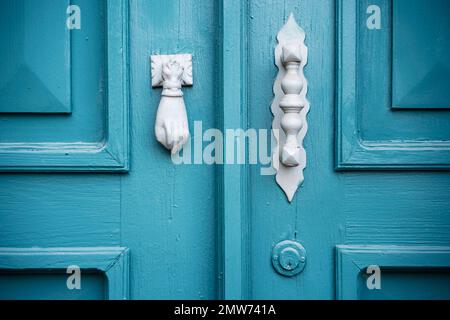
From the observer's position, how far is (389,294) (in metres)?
1.01

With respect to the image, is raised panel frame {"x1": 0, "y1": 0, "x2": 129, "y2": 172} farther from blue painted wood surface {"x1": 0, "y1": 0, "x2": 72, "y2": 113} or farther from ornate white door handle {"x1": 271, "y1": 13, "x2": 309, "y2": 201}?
ornate white door handle {"x1": 271, "y1": 13, "x2": 309, "y2": 201}

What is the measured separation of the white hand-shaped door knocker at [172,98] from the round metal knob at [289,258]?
28 centimetres

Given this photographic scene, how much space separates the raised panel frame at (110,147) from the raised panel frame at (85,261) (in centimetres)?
16

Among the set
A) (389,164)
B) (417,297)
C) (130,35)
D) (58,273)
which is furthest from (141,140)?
(417,297)

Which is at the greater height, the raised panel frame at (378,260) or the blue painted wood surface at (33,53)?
the blue painted wood surface at (33,53)

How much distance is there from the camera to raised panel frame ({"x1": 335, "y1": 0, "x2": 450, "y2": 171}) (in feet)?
3.22

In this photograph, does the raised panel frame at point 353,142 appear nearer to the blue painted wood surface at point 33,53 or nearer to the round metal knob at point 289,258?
the round metal knob at point 289,258

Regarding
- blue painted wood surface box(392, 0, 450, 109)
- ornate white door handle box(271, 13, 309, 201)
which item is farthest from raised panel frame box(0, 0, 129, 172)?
blue painted wood surface box(392, 0, 450, 109)

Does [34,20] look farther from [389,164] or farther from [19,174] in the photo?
[389,164]

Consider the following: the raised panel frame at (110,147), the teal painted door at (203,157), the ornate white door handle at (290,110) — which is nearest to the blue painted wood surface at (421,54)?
the teal painted door at (203,157)

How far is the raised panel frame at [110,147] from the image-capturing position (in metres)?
0.98

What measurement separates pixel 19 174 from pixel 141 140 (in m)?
0.25

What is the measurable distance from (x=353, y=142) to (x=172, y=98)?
0.36 metres

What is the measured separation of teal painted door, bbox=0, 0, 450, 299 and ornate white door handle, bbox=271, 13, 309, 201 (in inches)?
0.6
